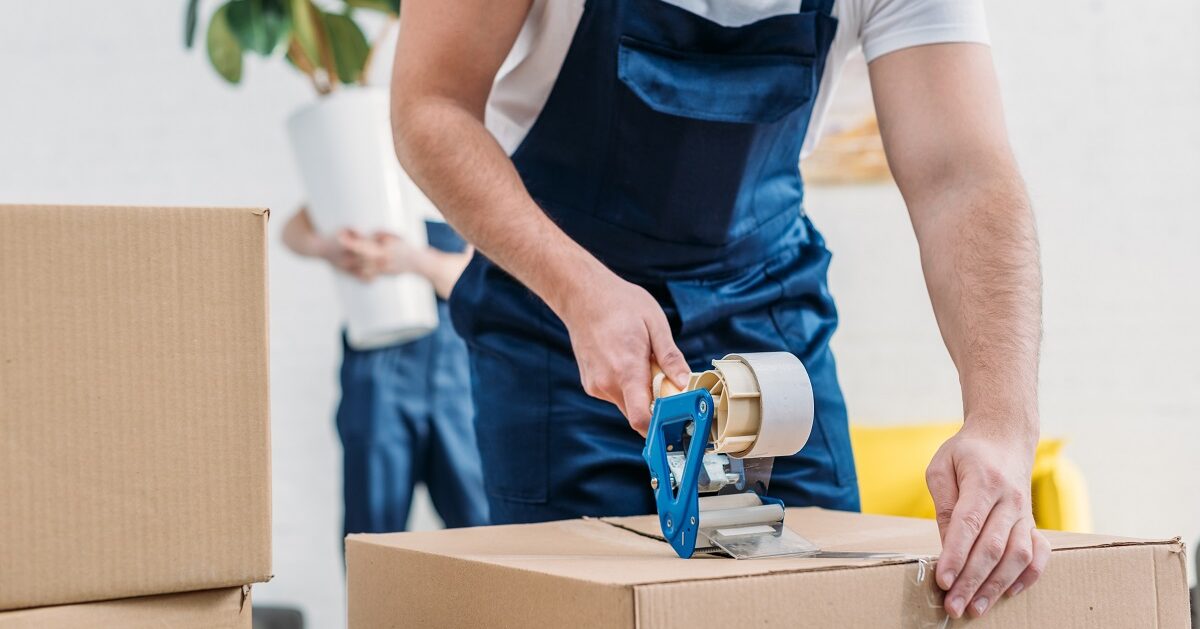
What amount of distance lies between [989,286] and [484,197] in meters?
0.42

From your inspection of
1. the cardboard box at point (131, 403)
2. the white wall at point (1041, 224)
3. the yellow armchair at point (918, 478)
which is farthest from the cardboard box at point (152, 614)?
the white wall at point (1041, 224)

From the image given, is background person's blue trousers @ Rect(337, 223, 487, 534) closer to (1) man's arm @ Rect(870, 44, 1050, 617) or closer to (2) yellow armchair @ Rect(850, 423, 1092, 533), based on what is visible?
(2) yellow armchair @ Rect(850, 423, 1092, 533)

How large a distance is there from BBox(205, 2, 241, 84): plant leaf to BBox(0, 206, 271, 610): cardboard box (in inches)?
71.3

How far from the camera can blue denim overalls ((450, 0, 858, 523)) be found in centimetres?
96

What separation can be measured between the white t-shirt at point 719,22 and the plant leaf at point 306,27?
1.30 metres

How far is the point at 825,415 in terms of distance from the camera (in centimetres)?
102

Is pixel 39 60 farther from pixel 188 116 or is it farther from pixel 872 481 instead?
pixel 872 481

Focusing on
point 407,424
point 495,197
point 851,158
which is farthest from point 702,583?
point 851,158

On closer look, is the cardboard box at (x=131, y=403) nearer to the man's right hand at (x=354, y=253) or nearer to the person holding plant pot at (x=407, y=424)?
the man's right hand at (x=354, y=253)

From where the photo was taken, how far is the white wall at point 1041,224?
260 cm

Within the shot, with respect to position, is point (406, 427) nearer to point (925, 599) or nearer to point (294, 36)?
point (294, 36)

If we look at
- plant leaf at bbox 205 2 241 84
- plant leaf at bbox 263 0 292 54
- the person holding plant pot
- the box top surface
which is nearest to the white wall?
the person holding plant pot

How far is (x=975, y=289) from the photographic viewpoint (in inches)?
35.3

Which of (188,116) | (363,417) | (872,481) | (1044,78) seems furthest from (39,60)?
(1044,78)
